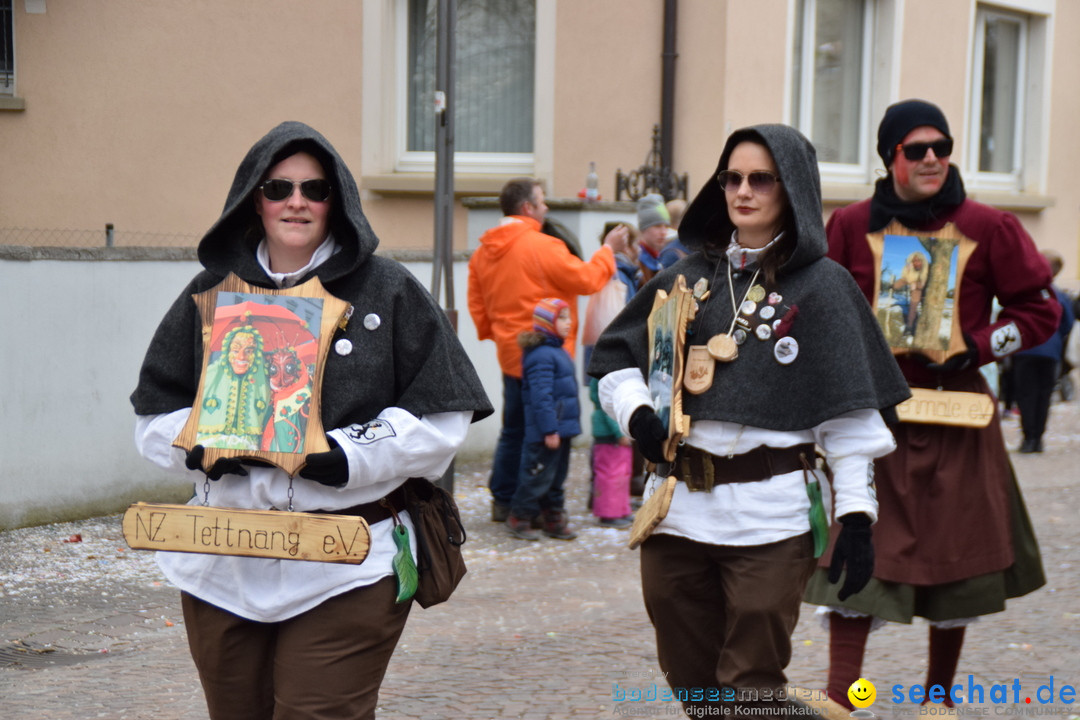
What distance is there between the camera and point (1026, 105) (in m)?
16.4

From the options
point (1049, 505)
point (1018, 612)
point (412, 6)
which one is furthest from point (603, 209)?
point (1018, 612)

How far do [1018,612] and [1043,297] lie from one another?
7.56 feet

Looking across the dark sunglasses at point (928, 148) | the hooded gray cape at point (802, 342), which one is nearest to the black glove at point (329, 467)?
the hooded gray cape at point (802, 342)

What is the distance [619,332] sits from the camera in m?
3.95

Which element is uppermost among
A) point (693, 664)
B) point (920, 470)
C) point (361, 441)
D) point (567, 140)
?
point (567, 140)

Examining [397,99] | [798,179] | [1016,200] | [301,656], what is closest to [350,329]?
[301,656]

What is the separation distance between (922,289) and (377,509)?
91.1 inches

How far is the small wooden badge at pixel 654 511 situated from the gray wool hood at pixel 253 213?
987 millimetres

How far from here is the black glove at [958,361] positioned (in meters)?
4.64

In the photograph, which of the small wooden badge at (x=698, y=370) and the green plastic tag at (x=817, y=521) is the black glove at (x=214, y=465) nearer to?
the small wooden badge at (x=698, y=370)

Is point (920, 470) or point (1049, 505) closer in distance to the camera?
point (920, 470)

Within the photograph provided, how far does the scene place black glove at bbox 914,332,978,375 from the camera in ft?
15.2

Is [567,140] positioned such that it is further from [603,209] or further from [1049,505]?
[1049,505]

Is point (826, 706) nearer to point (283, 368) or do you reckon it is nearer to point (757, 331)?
point (757, 331)
